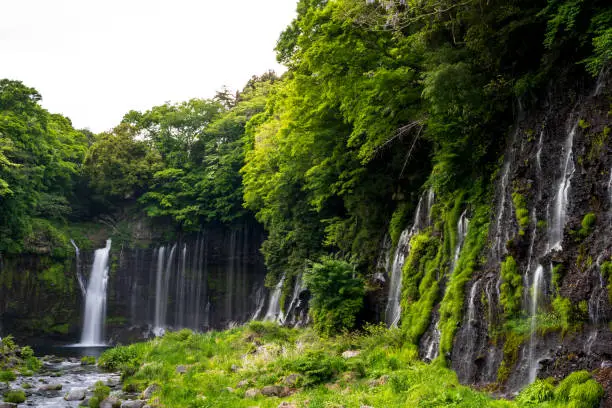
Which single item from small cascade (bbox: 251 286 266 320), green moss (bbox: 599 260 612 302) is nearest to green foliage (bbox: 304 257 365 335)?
green moss (bbox: 599 260 612 302)

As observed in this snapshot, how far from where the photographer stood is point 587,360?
280 inches

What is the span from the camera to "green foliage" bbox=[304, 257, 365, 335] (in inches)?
631

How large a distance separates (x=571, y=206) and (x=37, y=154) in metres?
27.6

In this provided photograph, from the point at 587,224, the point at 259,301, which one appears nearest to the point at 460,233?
the point at 587,224

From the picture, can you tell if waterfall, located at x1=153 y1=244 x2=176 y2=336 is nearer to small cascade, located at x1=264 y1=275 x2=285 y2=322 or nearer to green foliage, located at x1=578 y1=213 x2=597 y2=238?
small cascade, located at x1=264 y1=275 x2=285 y2=322

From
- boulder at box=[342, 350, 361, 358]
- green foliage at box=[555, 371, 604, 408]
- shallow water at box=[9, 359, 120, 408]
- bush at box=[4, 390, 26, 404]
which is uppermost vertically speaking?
green foliage at box=[555, 371, 604, 408]

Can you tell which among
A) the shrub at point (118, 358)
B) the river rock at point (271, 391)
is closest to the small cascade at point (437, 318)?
the river rock at point (271, 391)

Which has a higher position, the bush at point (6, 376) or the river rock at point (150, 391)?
the river rock at point (150, 391)

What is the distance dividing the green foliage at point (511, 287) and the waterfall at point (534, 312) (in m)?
0.35

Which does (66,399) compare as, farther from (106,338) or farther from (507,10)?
(106,338)

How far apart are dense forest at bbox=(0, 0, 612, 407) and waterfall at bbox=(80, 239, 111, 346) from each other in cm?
526

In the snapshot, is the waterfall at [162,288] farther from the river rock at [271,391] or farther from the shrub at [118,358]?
the river rock at [271,391]

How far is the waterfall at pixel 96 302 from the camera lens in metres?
29.8

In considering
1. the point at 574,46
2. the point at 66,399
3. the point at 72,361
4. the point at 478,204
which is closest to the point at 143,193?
the point at 72,361
